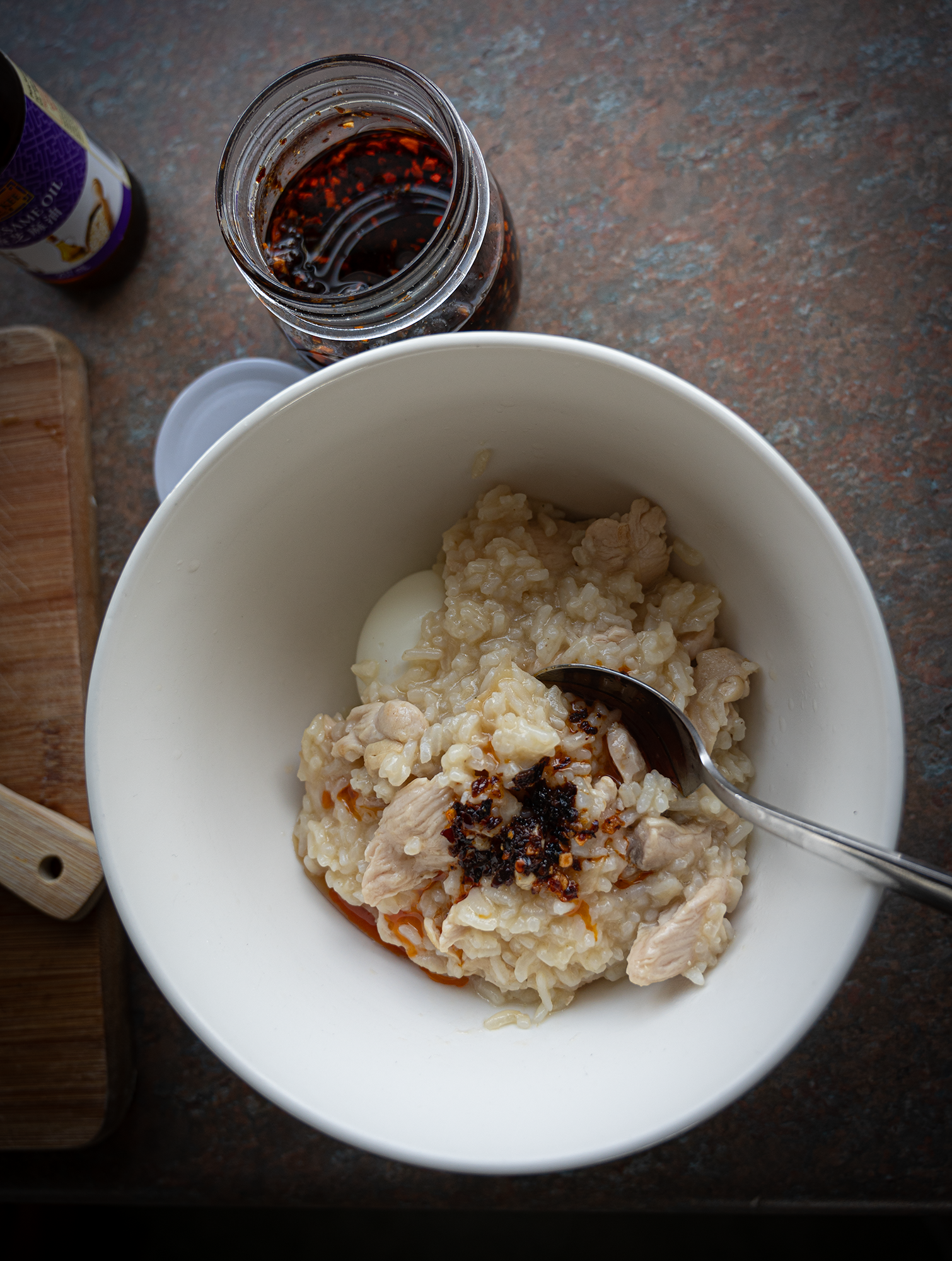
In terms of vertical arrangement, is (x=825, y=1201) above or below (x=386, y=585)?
below

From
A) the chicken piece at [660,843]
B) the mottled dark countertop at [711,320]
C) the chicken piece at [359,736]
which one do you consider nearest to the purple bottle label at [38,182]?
the mottled dark countertop at [711,320]

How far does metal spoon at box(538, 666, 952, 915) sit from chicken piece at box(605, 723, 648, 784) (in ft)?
0.06

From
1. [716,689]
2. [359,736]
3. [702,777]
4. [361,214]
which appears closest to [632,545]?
[716,689]

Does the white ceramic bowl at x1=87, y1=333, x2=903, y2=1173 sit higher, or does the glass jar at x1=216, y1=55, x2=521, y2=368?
the glass jar at x1=216, y1=55, x2=521, y2=368

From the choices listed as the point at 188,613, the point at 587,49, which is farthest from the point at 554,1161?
the point at 587,49

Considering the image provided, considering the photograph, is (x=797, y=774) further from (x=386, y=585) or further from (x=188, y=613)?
(x=188, y=613)

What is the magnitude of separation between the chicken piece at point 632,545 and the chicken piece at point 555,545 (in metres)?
0.03

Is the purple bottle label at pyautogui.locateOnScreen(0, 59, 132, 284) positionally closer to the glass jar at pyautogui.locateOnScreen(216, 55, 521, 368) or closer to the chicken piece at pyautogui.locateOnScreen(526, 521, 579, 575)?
the glass jar at pyautogui.locateOnScreen(216, 55, 521, 368)

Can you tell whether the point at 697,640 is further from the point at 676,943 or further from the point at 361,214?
the point at 361,214

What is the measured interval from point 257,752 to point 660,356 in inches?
39.8

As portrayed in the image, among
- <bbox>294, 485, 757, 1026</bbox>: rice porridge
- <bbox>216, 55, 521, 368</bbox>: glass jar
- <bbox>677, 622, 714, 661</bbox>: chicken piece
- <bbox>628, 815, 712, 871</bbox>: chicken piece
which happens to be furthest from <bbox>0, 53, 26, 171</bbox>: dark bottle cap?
Result: <bbox>628, 815, 712, 871</bbox>: chicken piece

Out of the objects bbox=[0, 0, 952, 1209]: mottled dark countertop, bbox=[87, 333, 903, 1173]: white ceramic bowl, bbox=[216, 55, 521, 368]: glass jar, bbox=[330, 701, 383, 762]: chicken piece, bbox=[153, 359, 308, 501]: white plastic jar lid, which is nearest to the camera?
bbox=[87, 333, 903, 1173]: white ceramic bowl

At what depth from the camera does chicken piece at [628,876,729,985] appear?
1.08 m

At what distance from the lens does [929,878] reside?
2.93ft
